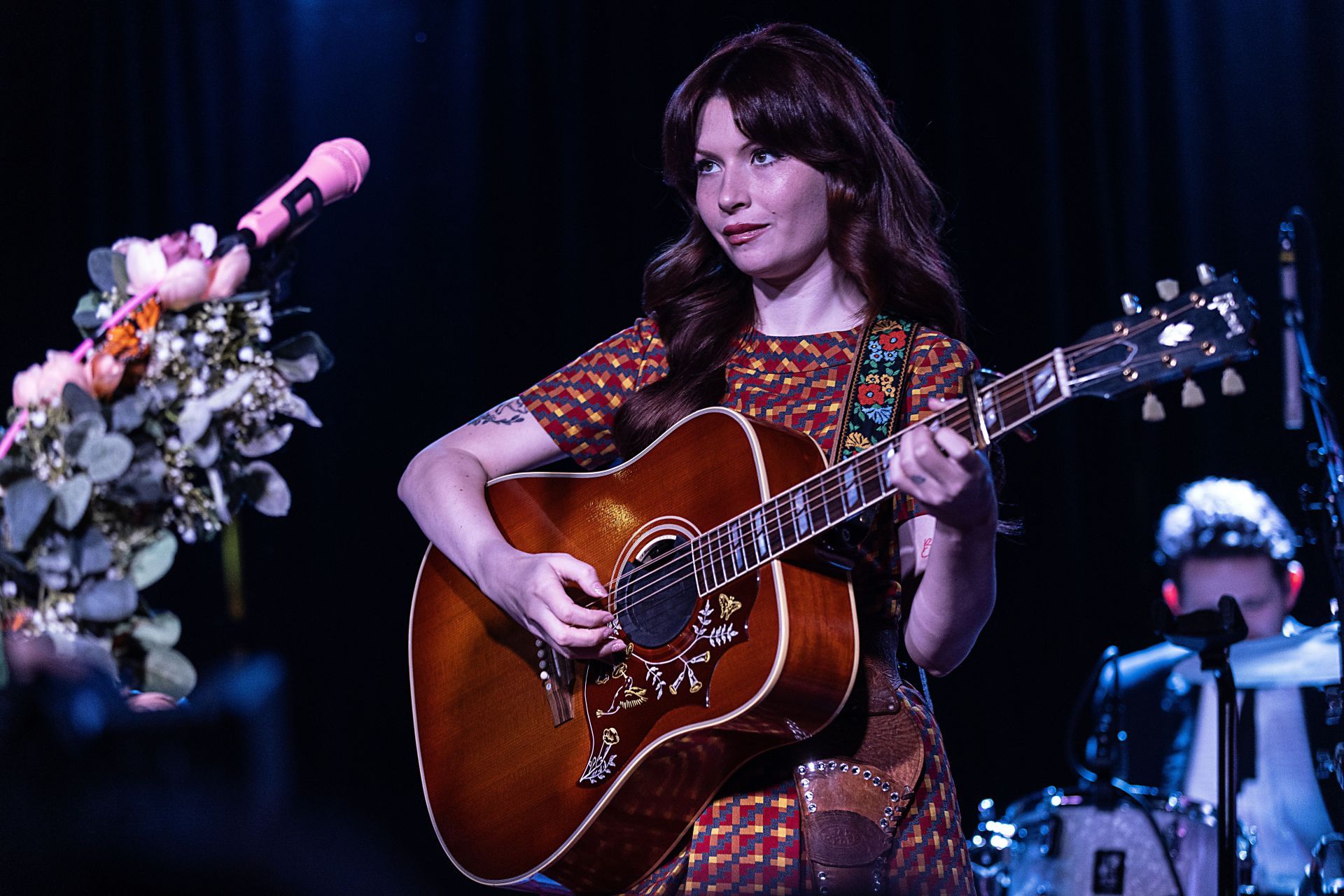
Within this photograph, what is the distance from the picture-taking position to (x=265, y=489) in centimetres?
167

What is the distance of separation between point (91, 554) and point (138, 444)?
14 centimetres

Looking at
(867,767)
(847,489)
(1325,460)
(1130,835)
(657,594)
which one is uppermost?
(1325,460)

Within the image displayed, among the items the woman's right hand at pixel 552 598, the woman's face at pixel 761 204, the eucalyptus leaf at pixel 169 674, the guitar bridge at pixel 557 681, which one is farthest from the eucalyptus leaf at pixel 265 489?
the woman's face at pixel 761 204

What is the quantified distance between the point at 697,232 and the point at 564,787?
1.05 metres

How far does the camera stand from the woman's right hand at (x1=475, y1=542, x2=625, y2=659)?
6.92 feet

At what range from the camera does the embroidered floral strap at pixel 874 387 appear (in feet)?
6.68

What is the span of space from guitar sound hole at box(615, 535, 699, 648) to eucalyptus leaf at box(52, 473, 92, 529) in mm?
895

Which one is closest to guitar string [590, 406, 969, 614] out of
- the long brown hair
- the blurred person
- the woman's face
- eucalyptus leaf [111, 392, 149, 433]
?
the long brown hair

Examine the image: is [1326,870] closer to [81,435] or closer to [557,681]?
[557,681]

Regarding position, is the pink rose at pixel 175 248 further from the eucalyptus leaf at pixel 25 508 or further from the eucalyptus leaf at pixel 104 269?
the eucalyptus leaf at pixel 25 508

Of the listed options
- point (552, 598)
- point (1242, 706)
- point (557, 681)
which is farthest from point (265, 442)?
point (1242, 706)

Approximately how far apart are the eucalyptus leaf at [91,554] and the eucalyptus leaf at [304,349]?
32cm

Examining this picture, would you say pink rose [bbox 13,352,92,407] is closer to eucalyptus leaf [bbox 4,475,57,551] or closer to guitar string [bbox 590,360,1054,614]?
eucalyptus leaf [bbox 4,475,57,551]

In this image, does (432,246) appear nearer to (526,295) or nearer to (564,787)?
(526,295)
